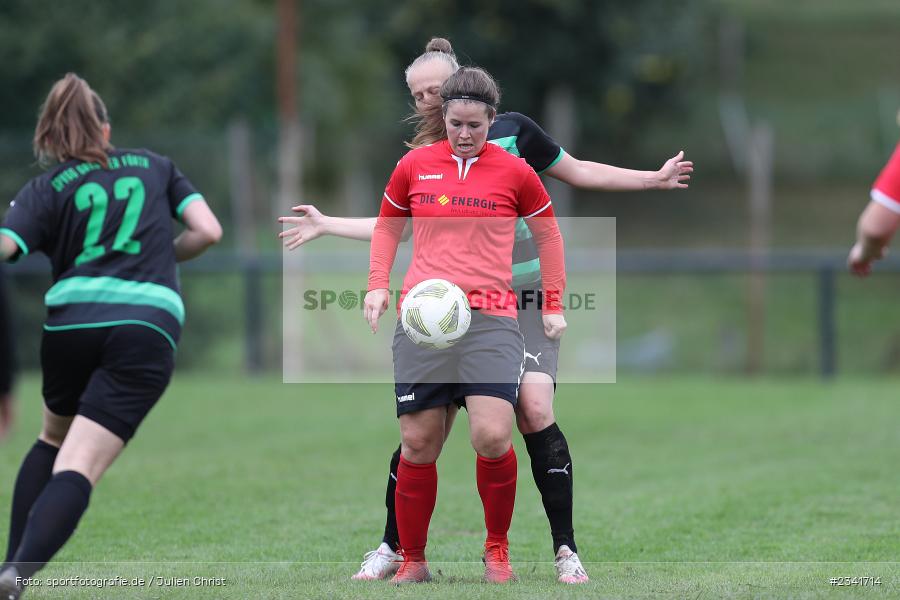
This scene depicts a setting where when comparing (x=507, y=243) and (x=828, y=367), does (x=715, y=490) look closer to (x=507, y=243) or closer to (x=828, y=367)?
(x=507, y=243)

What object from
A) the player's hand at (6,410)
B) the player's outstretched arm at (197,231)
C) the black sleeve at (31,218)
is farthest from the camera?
the player's hand at (6,410)

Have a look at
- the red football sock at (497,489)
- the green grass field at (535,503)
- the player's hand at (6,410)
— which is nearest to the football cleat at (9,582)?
the green grass field at (535,503)

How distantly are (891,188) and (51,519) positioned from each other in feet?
9.80

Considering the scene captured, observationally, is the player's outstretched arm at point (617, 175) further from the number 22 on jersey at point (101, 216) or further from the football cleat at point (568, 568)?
the number 22 on jersey at point (101, 216)

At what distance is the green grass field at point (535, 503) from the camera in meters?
4.83

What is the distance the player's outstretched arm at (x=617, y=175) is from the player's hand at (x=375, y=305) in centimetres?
97

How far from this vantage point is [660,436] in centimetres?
1022

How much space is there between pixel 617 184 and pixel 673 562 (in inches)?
66.6

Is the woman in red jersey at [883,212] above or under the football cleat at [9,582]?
above

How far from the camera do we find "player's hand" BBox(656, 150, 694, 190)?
4.99 metres

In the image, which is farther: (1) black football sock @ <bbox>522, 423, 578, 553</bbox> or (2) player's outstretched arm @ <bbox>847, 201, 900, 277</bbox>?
(1) black football sock @ <bbox>522, 423, 578, 553</bbox>

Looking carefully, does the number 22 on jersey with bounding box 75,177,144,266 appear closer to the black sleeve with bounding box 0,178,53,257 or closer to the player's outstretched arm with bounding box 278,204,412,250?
the black sleeve with bounding box 0,178,53,257

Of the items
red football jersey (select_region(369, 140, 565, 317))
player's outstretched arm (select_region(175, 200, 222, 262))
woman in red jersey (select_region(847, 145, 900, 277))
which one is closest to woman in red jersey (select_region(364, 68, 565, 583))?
red football jersey (select_region(369, 140, 565, 317))

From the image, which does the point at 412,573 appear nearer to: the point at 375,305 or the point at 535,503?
the point at 375,305
